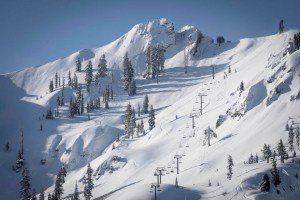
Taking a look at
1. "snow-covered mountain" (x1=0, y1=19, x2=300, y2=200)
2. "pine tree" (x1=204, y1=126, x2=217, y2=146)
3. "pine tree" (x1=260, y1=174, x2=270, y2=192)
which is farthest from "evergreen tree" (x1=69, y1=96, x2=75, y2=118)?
"pine tree" (x1=260, y1=174, x2=270, y2=192)

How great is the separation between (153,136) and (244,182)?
174 feet

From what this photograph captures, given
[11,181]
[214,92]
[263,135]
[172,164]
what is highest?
[214,92]

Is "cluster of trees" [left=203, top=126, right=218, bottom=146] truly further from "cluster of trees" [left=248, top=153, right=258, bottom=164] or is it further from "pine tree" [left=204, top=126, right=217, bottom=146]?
"cluster of trees" [left=248, top=153, right=258, bottom=164]

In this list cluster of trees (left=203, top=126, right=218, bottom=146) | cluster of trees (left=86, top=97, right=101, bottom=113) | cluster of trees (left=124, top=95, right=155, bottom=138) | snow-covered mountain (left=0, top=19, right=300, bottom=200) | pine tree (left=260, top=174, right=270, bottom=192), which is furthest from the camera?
cluster of trees (left=86, top=97, right=101, bottom=113)

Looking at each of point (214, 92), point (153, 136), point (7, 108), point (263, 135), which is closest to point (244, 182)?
point (263, 135)

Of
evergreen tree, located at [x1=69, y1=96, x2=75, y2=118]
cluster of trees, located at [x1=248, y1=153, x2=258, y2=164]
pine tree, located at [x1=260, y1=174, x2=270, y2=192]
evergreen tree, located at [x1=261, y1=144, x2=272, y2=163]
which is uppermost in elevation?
evergreen tree, located at [x1=69, y1=96, x2=75, y2=118]

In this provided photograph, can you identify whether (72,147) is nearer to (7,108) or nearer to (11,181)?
(11,181)

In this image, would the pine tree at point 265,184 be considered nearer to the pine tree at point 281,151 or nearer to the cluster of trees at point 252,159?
the pine tree at point 281,151

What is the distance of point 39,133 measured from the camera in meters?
152

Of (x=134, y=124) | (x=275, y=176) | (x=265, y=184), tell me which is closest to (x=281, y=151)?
(x=275, y=176)

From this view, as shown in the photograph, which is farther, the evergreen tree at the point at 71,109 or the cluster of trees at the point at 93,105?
the cluster of trees at the point at 93,105

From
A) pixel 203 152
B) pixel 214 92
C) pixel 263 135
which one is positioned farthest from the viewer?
pixel 214 92

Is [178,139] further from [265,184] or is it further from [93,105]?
[93,105]

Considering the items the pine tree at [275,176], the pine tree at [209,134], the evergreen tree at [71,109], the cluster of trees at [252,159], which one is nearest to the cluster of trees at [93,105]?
the evergreen tree at [71,109]
